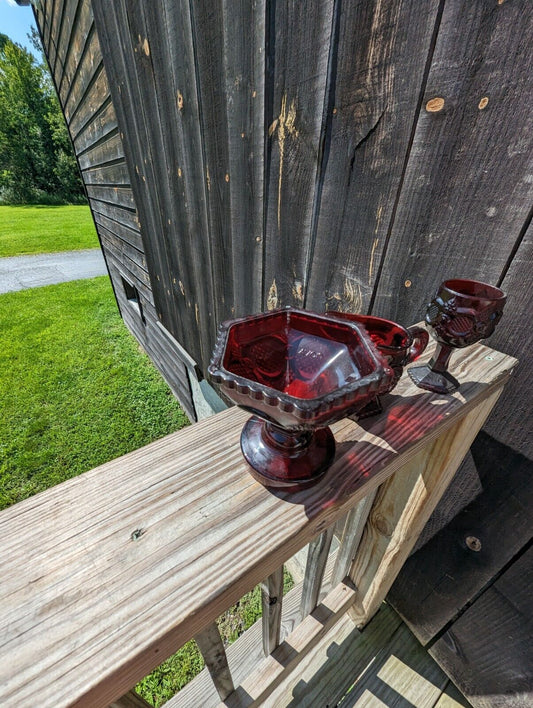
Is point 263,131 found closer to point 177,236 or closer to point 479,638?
point 177,236

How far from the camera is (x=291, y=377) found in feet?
1.65

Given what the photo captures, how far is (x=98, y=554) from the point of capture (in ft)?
1.23

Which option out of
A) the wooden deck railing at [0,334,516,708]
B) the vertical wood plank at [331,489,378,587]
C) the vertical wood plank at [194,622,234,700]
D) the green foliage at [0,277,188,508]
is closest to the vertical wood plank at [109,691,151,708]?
the wooden deck railing at [0,334,516,708]

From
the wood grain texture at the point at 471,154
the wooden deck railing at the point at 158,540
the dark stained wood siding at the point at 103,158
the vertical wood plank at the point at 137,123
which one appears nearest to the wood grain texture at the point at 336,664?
the wooden deck railing at the point at 158,540

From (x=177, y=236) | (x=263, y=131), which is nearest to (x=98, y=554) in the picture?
(x=263, y=131)

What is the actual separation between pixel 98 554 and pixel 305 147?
100 centimetres

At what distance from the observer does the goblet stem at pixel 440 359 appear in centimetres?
58

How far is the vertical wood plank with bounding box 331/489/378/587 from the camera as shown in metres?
0.93

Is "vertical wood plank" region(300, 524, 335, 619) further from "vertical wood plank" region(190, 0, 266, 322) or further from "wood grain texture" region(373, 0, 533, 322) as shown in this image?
"vertical wood plank" region(190, 0, 266, 322)

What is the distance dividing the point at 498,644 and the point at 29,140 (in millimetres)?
27943

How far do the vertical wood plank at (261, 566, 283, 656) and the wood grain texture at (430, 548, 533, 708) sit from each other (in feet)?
2.00

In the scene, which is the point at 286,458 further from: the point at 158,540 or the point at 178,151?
the point at 178,151

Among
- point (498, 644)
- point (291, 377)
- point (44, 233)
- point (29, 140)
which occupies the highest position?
point (29, 140)

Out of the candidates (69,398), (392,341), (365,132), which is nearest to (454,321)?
(392,341)
